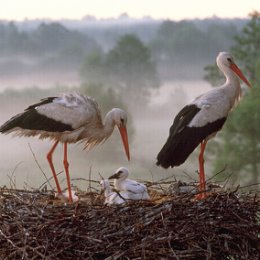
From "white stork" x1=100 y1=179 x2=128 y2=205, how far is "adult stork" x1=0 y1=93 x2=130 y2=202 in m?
Answer: 0.50

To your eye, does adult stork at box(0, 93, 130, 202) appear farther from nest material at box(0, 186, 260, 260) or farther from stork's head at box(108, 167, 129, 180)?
nest material at box(0, 186, 260, 260)

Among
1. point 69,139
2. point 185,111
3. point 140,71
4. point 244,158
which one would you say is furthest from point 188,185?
point 140,71

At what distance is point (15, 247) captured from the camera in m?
5.44

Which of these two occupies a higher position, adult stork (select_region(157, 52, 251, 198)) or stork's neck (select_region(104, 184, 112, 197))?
adult stork (select_region(157, 52, 251, 198))

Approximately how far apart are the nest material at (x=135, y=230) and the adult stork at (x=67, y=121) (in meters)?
1.33

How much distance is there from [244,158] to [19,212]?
11.6 metres

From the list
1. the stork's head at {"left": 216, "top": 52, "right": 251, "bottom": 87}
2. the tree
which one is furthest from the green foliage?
the stork's head at {"left": 216, "top": 52, "right": 251, "bottom": 87}

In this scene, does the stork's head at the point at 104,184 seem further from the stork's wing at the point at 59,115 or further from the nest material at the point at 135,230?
the nest material at the point at 135,230

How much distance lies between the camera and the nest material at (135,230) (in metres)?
5.38

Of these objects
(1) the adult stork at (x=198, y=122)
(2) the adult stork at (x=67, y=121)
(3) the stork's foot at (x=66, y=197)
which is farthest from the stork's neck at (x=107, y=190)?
(1) the adult stork at (x=198, y=122)

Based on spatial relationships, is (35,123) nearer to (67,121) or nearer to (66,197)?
(67,121)

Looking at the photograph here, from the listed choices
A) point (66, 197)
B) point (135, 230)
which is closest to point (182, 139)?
point (66, 197)

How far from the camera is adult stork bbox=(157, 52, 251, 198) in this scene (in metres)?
7.03

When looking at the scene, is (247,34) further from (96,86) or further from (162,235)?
(162,235)
